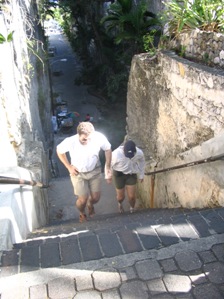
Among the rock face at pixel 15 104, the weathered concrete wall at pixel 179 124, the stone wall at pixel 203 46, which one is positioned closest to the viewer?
the weathered concrete wall at pixel 179 124

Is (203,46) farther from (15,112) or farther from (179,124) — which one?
(15,112)

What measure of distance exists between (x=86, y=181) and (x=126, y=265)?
7.78 ft

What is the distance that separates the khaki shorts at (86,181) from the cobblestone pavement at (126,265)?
1.69 m

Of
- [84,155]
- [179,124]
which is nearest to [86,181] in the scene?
[84,155]

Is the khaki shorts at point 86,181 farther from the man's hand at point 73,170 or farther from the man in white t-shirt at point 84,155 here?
A: the man's hand at point 73,170

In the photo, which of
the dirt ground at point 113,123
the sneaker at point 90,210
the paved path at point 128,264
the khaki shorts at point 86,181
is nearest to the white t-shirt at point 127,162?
the khaki shorts at point 86,181

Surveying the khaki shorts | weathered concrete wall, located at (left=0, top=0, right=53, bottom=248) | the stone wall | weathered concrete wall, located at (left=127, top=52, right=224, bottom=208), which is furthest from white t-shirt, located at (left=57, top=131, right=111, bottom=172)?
the stone wall

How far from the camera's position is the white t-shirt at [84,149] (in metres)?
4.17

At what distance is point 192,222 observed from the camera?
2.91 meters

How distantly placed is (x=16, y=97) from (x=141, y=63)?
2.51 meters

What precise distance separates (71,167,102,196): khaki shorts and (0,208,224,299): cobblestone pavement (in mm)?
1692

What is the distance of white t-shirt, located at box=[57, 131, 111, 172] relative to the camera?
4.17 meters

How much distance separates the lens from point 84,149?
13.7ft

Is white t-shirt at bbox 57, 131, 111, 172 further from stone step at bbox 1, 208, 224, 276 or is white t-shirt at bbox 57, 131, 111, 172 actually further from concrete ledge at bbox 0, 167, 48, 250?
stone step at bbox 1, 208, 224, 276
